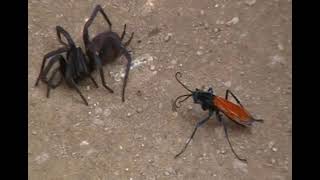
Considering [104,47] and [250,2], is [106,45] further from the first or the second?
[250,2]

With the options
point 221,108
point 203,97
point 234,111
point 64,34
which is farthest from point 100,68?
point 234,111

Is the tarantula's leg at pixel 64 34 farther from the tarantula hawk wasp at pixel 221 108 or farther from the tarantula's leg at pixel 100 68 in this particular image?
the tarantula hawk wasp at pixel 221 108

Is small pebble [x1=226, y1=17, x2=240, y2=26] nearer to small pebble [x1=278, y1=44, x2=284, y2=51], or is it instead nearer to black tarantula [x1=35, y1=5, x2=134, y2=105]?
small pebble [x1=278, y1=44, x2=284, y2=51]

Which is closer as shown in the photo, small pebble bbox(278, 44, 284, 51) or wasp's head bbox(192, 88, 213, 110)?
wasp's head bbox(192, 88, 213, 110)

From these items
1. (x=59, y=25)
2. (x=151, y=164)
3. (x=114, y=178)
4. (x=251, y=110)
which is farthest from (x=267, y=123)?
(x=59, y=25)

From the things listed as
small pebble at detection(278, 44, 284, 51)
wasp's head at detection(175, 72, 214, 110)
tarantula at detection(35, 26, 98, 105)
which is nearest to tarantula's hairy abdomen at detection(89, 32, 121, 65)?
tarantula at detection(35, 26, 98, 105)

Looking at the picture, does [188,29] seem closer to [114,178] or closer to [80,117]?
[80,117]

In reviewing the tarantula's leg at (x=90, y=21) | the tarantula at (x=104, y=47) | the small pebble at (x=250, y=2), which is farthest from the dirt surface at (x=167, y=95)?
the tarantula's leg at (x=90, y=21)
